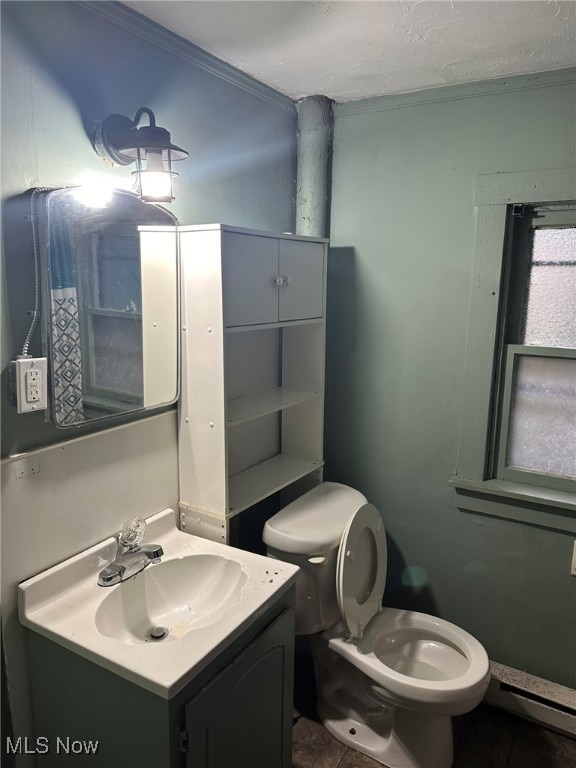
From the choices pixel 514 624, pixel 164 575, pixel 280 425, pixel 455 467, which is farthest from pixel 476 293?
pixel 164 575

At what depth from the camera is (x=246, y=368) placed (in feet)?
6.72

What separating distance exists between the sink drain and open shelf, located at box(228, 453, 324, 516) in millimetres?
392

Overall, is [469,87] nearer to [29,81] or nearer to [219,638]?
[29,81]

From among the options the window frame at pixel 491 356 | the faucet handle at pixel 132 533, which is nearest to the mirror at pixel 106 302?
the faucet handle at pixel 132 533

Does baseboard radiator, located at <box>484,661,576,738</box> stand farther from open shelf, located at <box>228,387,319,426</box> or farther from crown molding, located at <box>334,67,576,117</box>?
crown molding, located at <box>334,67,576,117</box>

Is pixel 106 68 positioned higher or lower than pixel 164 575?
higher

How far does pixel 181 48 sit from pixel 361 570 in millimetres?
1755

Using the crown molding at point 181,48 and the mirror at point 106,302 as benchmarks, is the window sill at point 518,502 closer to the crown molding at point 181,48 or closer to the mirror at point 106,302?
the mirror at point 106,302

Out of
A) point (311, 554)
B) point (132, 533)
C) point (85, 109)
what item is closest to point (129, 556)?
point (132, 533)

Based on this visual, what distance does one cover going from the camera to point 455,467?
2.11 m

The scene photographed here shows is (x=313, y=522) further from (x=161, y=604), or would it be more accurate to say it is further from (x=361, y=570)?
(x=161, y=604)

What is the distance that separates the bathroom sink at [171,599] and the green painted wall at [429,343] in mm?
910

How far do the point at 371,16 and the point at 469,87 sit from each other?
2.05 ft

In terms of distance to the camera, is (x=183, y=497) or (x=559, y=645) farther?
(x=559, y=645)
